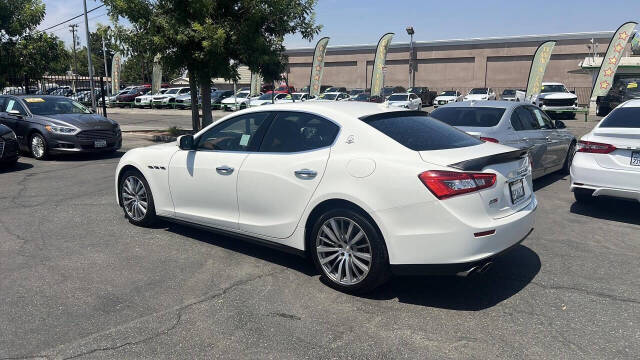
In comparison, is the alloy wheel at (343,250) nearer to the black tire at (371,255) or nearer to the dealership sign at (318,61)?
the black tire at (371,255)

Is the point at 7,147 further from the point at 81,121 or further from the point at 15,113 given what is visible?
the point at 15,113

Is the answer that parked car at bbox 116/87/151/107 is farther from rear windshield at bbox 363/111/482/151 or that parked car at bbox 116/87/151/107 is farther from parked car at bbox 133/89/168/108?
rear windshield at bbox 363/111/482/151

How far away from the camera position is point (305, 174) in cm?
435

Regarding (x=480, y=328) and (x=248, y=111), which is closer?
(x=480, y=328)

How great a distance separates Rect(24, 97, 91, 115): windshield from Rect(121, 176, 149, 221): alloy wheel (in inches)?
291

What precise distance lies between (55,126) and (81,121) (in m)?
0.57

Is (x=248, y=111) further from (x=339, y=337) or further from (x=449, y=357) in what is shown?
(x=449, y=357)

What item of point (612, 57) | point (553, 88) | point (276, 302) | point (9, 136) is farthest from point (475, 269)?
point (553, 88)

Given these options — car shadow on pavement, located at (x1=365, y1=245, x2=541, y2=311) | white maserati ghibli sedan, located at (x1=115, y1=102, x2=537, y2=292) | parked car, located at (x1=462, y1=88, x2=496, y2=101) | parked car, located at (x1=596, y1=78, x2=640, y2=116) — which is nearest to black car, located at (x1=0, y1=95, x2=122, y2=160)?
white maserati ghibli sedan, located at (x1=115, y1=102, x2=537, y2=292)

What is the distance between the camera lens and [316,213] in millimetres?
4344

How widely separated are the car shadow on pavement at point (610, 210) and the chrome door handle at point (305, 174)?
4.65m

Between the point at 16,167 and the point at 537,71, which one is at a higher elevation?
the point at 537,71

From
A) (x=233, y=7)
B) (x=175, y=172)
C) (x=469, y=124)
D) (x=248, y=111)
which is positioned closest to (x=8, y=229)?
(x=175, y=172)

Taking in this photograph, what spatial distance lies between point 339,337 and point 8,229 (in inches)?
189
